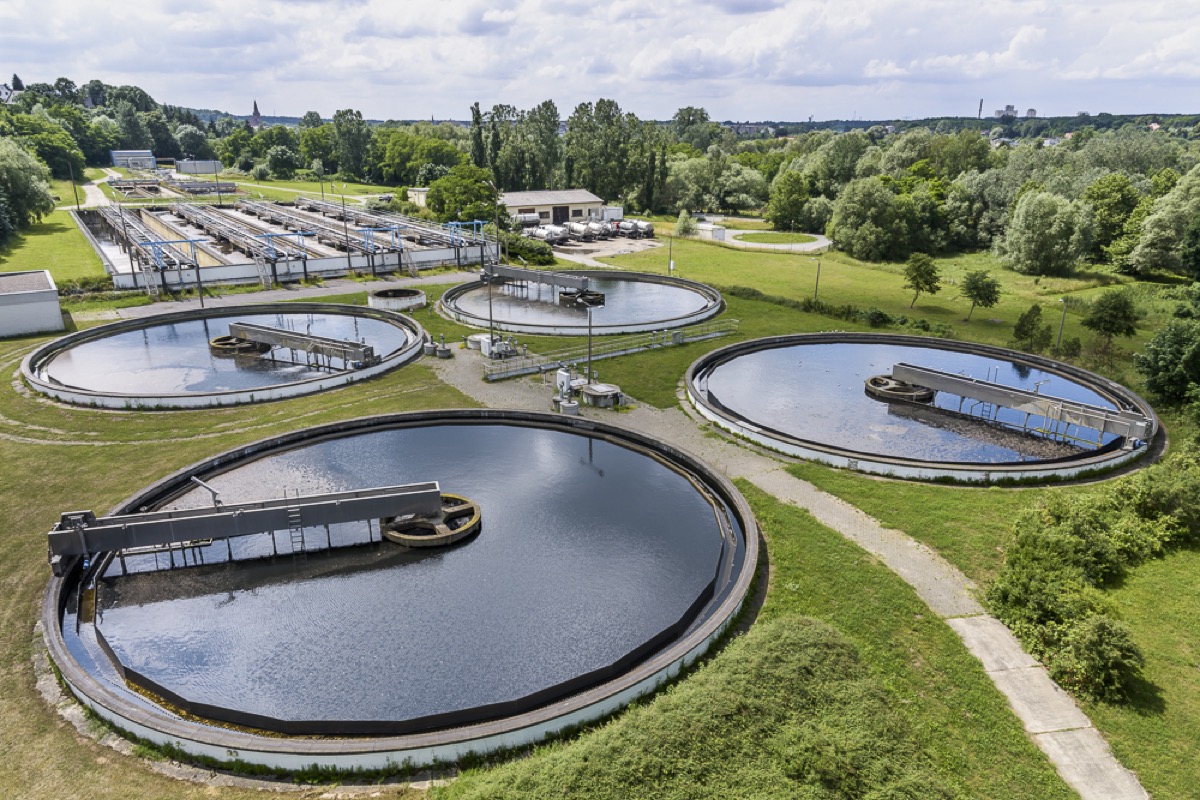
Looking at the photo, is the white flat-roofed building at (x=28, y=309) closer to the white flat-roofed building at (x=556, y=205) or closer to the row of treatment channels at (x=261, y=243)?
the row of treatment channels at (x=261, y=243)

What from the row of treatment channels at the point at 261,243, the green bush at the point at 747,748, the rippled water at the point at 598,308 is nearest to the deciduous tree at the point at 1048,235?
the rippled water at the point at 598,308

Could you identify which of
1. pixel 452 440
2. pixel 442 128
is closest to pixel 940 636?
pixel 452 440

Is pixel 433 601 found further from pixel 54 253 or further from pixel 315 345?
pixel 54 253

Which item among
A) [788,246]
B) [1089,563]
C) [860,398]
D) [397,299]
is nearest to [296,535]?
[1089,563]

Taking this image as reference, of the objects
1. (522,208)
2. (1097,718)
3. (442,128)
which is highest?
(442,128)

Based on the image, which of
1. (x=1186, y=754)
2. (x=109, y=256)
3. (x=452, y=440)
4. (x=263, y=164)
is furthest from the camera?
(x=263, y=164)

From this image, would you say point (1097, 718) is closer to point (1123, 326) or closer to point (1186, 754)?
point (1186, 754)
